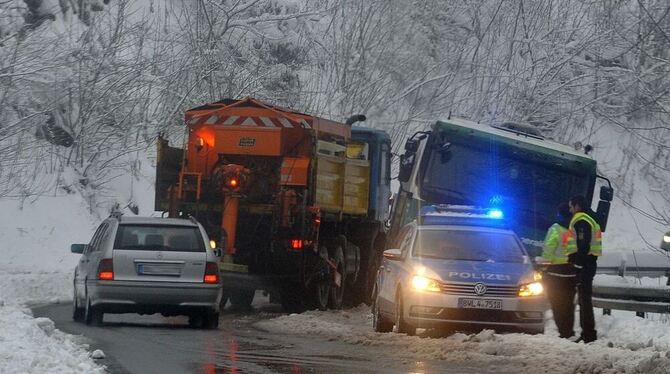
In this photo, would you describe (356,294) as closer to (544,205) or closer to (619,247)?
(544,205)

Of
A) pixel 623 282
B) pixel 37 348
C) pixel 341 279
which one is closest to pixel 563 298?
pixel 37 348

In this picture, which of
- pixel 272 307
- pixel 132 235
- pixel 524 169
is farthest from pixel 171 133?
pixel 132 235

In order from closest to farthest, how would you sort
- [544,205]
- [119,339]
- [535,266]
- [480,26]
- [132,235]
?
[119,339] → [535,266] → [132,235] → [544,205] → [480,26]

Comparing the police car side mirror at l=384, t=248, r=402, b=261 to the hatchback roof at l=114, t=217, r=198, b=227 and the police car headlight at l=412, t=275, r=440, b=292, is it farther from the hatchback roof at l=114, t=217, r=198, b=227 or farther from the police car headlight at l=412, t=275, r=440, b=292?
the hatchback roof at l=114, t=217, r=198, b=227

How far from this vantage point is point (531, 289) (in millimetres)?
15680

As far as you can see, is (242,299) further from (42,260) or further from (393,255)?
(42,260)

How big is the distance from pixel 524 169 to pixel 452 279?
22.4ft

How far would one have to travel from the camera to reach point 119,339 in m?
15.5

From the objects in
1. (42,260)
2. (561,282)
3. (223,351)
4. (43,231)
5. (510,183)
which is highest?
(510,183)

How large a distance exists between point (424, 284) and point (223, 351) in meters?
2.67

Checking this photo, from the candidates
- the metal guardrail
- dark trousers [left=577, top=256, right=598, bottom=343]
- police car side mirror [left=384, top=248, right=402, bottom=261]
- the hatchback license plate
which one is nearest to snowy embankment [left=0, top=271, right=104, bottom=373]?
the hatchback license plate

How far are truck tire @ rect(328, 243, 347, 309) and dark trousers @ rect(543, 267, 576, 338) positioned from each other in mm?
6626

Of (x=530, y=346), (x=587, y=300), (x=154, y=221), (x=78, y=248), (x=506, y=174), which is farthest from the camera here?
(x=506, y=174)

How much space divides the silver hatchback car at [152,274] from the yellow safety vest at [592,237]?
14.8 ft
